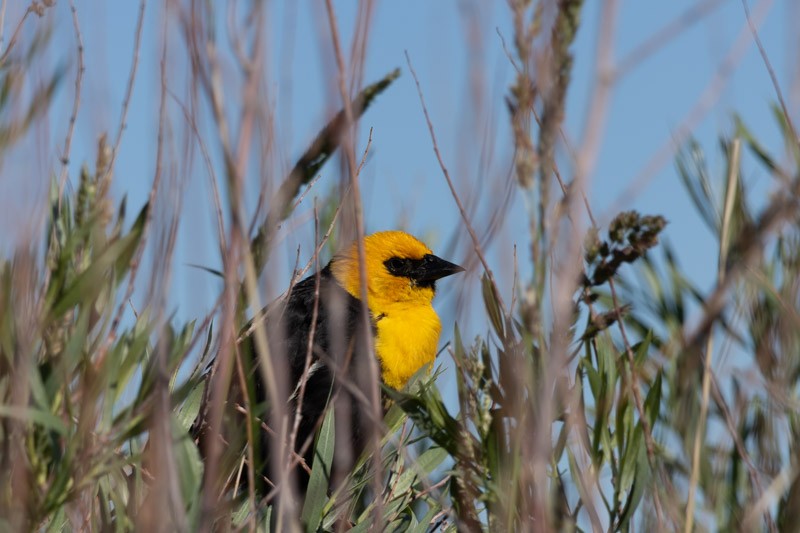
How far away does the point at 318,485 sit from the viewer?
6.19ft

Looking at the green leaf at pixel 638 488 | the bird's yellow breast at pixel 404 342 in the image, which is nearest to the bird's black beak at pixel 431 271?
the bird's yellow breast at pixel 404 342

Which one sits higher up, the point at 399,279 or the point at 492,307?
the point at 399,279

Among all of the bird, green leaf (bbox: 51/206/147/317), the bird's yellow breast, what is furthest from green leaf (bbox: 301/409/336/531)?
the bird's yellow breast

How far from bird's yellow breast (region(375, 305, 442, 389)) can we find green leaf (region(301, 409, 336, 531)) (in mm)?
1258

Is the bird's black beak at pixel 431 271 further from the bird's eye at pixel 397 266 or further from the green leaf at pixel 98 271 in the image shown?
the green leaf at pixel 98 271

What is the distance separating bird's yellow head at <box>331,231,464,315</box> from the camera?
3869mm

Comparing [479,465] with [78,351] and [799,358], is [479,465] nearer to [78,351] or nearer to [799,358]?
[78,351]

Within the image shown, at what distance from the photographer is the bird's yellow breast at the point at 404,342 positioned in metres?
3.30

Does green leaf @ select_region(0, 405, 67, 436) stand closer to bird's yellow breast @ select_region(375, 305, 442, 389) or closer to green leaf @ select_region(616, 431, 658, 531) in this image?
green leaf @ select_region(616, 431, 658, 531)

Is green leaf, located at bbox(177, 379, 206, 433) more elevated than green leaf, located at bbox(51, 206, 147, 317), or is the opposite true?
green leaf, located at bbox(51, 206, 147, 317)

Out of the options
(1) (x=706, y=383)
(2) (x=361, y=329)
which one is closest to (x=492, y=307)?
(1) (x=706, y=383)

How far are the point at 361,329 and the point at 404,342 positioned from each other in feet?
1.89

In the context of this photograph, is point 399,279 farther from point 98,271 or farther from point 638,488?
point 98,271

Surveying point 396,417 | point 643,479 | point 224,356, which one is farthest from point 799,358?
point 224,356
